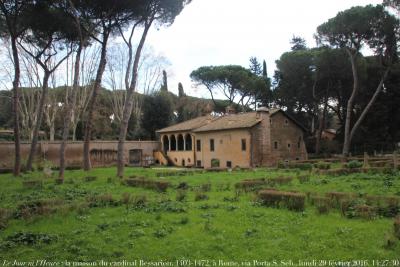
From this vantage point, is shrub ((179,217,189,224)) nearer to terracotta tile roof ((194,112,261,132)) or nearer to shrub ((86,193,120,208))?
shrub ((86,193,120,208))

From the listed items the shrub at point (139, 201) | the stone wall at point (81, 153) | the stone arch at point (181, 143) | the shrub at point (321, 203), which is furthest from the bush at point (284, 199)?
the stone arch at point (181, 143)

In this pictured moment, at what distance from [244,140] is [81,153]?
13984mm

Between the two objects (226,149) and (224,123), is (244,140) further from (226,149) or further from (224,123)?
(224,123)

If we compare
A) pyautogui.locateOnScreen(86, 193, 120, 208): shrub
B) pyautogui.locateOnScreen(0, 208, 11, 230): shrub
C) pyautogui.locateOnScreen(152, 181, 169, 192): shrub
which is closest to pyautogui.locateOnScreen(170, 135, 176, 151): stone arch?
pyautogui.locateOnScreen(152, 181, 169, 192): shrub

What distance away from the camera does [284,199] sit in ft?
30.6

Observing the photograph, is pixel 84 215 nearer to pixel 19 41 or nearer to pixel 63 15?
pixel 63 15

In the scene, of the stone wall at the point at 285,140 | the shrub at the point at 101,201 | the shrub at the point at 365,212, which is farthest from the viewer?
the stone wall at the point at 285,140

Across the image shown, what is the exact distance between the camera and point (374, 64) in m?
37.2

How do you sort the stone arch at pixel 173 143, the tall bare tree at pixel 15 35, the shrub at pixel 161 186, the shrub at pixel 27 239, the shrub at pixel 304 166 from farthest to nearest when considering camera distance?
1. the stone arch at pixel 173 143
2. the shrub at pixel 304 166
3. the tall bare tree at pixel 15 35
4. the shrub at pixel 161 186
5. the shrub at pixel 27 239

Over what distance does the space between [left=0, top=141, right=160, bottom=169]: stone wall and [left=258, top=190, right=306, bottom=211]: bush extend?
75.1 ft

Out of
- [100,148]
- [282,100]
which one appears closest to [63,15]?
[100,148]

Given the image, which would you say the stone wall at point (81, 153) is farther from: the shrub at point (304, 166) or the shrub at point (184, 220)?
the shrub at point (184, 220)

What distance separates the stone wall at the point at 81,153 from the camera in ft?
97.3

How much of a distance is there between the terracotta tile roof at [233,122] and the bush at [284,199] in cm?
1930
